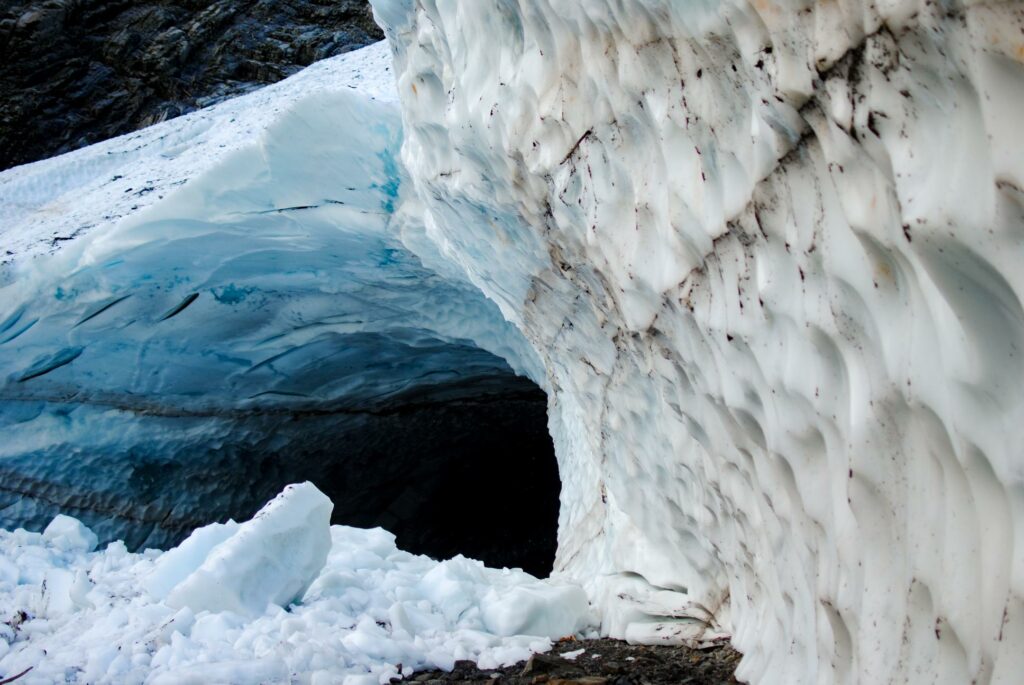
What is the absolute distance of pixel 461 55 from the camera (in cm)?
256

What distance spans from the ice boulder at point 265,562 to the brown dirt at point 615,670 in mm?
589

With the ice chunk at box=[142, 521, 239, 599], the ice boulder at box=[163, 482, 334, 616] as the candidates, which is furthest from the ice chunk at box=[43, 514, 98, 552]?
the ice boulder at box=[163, 482, 334, 616]

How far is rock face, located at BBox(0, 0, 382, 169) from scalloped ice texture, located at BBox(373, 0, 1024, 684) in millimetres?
4312

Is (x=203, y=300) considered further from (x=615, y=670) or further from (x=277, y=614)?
(x=615, y=670)

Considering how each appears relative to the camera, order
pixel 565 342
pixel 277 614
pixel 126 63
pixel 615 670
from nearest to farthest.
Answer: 1. pixel 615 670
2. pixel 277 614
3. pixel 565 342
4. pixel 126 63

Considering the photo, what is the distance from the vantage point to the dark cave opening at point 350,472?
4.58 m

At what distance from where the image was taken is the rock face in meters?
6.32

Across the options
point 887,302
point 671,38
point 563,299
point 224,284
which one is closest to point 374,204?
point 224,284

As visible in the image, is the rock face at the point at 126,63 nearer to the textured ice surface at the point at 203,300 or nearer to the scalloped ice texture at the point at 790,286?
the textured ice surface at the point at 203,300

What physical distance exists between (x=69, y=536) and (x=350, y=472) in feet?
7.06

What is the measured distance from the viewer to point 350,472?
576cm

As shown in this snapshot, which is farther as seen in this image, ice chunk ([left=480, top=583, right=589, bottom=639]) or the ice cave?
ice chunk ([left=480, top=583, right=589, bottom=639])

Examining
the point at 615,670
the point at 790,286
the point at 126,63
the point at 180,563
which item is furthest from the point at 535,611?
the point at 126,63

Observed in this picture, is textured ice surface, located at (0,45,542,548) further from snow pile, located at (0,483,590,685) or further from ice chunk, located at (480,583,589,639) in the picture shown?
ice chunk, located at (480,583,589,639)
